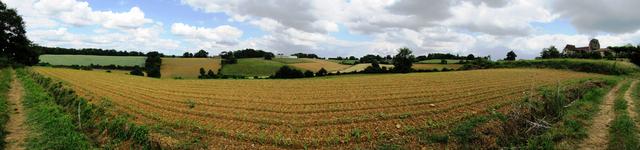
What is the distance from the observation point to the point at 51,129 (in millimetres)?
15609

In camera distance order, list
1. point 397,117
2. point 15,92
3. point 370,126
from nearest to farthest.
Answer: point 370,126 < point 397,117 < point 15,92

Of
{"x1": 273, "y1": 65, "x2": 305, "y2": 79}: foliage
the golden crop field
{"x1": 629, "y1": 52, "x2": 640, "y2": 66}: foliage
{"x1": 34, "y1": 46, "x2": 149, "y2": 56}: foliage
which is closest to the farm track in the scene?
the golden crop field

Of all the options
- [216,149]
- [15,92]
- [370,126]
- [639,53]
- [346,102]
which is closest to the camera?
[216,149]

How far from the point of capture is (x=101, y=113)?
1869cm

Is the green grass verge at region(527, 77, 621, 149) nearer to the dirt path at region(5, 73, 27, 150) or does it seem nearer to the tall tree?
the dirt path at region(5, 73, 27, 150)

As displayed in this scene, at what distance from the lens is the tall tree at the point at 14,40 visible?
214ft

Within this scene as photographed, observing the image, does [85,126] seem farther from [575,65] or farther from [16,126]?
[575,65]

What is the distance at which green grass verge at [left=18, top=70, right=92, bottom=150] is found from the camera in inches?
538

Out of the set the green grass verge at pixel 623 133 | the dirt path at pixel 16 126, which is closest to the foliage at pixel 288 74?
the dirt path at pixel 16 126

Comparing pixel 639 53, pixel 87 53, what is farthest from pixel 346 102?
pixel 87 53

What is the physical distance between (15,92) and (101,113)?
13777 millimetres

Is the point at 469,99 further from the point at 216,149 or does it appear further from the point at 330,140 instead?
the point at 216,149

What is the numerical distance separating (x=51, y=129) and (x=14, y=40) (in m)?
64.0

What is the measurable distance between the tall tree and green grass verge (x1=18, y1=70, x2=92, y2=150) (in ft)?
176
